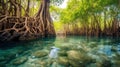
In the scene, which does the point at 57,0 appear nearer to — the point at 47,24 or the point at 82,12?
the point at 82,12

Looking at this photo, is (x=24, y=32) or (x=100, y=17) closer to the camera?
(x=24, y=32)

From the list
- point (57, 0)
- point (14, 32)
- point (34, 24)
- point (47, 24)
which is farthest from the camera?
point (57, 0)

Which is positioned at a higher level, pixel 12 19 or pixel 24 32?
pixel 12 19

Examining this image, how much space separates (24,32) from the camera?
803cm

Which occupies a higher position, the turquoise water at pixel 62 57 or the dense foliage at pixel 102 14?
the dense foliage at pixel 102 14

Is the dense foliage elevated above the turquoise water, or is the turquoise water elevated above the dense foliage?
the dense foliage

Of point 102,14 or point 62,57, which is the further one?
point 102,14

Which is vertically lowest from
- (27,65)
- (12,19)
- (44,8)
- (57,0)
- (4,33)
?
(27,65)

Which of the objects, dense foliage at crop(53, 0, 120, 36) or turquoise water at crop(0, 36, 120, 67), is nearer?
turquoise water at crop(0, 36, 120, 67)

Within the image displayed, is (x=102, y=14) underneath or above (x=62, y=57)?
above

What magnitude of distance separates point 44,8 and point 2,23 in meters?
4.39

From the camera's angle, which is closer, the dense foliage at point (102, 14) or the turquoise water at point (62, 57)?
the turquoise water at point (62, 57)

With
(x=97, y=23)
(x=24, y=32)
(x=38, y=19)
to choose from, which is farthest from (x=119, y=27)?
(x=24, y=32)

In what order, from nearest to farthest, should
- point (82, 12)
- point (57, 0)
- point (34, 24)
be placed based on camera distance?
1. point (34, 24)
2. point (57, 0)
3. point (82, 12)
